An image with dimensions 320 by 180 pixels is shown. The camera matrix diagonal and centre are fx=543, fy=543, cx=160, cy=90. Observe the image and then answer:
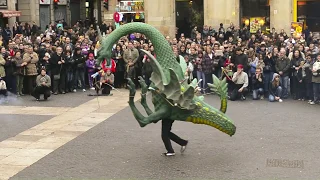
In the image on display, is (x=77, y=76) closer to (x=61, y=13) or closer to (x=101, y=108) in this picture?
(x=101, y=108)

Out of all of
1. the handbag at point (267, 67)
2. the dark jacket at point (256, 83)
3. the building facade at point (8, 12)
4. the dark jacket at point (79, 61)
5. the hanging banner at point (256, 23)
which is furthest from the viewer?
the building facade at point (8, 12)

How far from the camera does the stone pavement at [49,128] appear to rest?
11055mm

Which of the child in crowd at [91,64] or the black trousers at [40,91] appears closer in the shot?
the black trousers at [40,91]

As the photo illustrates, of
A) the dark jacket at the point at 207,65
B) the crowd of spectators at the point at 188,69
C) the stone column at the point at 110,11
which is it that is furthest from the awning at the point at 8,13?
the dark jacket at the point at 207,65

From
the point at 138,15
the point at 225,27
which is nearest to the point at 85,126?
the point at 225,27

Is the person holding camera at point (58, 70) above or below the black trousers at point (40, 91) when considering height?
above

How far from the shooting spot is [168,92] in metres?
10.6

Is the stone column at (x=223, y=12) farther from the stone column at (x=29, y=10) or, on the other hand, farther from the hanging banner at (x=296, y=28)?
the stone column at (x=29, y=10)

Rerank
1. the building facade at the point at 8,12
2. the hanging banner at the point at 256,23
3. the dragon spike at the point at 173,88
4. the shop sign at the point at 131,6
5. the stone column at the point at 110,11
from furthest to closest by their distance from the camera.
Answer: the stone column at the point at 110,11
the shop sign at the point at 131,6
the building facade at the point at 8,12
the hanging banner at the point at 256,23
the dragon spike at the point at 173,88

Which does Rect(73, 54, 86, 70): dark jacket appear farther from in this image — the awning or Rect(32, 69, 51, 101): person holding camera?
the awning

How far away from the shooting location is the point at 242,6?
30.6 meters

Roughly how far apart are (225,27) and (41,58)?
1282 cm

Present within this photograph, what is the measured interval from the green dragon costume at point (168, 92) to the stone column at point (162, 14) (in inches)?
807

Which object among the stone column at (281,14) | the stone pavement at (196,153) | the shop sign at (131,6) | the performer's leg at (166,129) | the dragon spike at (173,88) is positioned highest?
the shop sign at (131,6)
